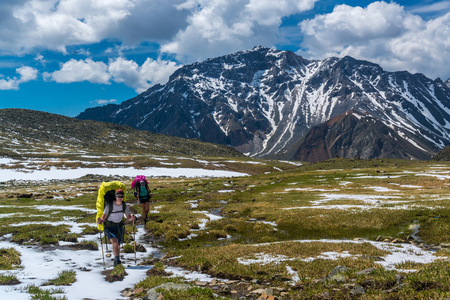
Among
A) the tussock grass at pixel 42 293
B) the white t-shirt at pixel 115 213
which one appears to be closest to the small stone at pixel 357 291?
the tussock grass at pixel 42 293

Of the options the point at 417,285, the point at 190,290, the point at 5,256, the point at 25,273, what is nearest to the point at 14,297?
the point at 25,273

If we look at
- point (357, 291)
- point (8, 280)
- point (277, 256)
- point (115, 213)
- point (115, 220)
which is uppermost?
point (115, 213)

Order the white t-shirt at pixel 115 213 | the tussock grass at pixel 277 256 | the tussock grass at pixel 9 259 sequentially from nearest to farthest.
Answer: the tussock grass at pixel 277 256
the tussock grass at pixel 9 259
the white t-shirt at pixel 115 213

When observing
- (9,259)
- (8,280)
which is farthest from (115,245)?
(9,259)

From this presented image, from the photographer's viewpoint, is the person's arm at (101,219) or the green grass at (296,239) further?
the person's arm at (101,219)

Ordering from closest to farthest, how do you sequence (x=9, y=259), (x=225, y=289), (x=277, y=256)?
(x=225, y=289) → (x=9, y=259) → (x=277, y=256)

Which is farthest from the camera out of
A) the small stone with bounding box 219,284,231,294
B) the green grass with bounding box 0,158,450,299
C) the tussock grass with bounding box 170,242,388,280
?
the tussock grass with bounding box 170,242,388,280

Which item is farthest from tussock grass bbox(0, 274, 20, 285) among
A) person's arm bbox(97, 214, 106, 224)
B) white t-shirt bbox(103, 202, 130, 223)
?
white t-shirt bbox(103, 202, 130, 223)

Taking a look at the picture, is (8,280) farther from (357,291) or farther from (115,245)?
(357,291)

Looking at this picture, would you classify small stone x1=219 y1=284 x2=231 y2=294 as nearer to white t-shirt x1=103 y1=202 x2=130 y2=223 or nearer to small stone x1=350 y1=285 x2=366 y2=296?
small stone x1=350 y1=285 x2=366 y2=296

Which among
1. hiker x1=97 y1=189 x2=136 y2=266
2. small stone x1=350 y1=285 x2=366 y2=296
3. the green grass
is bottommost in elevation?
the green grass

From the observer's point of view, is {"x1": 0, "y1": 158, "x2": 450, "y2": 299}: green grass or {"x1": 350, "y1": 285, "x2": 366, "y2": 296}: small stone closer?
{"x1": 350, "y1": 285, "x2": 366, "y2": 296}: small stone

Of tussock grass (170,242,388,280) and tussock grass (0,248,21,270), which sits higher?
tussock grass (0,248,21,270)

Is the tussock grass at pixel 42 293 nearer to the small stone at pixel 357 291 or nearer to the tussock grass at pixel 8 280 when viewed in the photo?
the tussock grass at pixel 8 280
